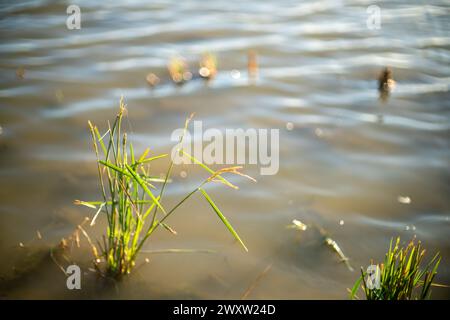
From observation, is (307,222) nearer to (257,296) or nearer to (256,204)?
(256,204)

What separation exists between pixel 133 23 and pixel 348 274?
430 cm

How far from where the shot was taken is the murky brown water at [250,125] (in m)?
2.27

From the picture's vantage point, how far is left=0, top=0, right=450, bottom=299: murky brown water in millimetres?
2270

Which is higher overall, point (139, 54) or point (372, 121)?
point (139, 54)

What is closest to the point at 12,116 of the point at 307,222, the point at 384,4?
the point at 307,222

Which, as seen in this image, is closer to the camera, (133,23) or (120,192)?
(120,192)

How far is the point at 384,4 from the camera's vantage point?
5.90m

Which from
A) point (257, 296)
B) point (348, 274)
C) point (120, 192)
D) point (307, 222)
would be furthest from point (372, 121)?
point (120, 192)

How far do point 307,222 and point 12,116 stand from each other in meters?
2.51

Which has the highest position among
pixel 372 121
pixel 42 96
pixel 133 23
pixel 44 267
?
pixel 133 23

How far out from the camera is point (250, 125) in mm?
3441

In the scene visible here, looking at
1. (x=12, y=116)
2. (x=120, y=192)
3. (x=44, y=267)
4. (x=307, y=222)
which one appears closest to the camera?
(x=120, y=192)

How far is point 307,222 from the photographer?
8.34 feet
